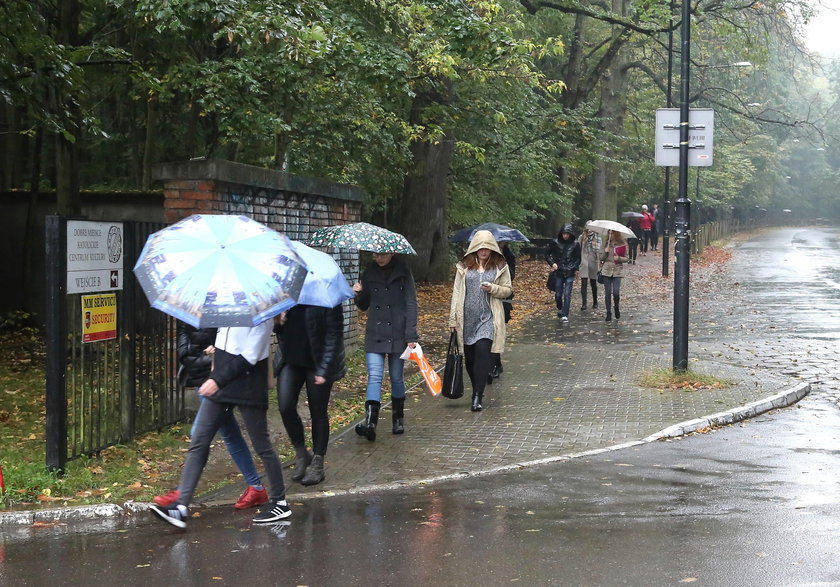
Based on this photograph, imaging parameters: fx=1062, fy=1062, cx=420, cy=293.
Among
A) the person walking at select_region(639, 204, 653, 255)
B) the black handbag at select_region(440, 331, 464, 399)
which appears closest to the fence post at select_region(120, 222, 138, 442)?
the black handbag at select_region(440, 331, 464, 399)

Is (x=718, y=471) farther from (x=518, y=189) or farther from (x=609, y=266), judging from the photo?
(x=518, y=189)

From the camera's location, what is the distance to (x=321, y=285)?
732 cm

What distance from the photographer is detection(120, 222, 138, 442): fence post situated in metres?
8.36

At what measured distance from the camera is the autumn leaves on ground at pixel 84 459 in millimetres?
7227

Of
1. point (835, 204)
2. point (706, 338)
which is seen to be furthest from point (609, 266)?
point (835, 204)

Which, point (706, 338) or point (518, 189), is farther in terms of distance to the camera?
point (518, 189)

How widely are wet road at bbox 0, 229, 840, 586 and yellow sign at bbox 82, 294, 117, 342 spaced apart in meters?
1.74

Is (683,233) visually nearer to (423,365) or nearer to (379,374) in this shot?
(423,365)

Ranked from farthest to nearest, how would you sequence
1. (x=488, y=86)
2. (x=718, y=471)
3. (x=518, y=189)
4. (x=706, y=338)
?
(x=518, y=189), (x=488, y=86), (x=706, y=338), (x=718, y=471)

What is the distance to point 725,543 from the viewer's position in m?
5.92

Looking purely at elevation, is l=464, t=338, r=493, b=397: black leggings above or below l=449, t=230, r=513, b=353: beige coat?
below

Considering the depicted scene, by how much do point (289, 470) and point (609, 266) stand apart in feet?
40.6

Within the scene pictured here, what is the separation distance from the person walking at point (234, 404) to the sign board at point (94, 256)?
5.03ft

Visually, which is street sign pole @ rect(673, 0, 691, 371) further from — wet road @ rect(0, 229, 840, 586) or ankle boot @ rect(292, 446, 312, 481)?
ankle boot @ rect(292, 446, 312, 481)
